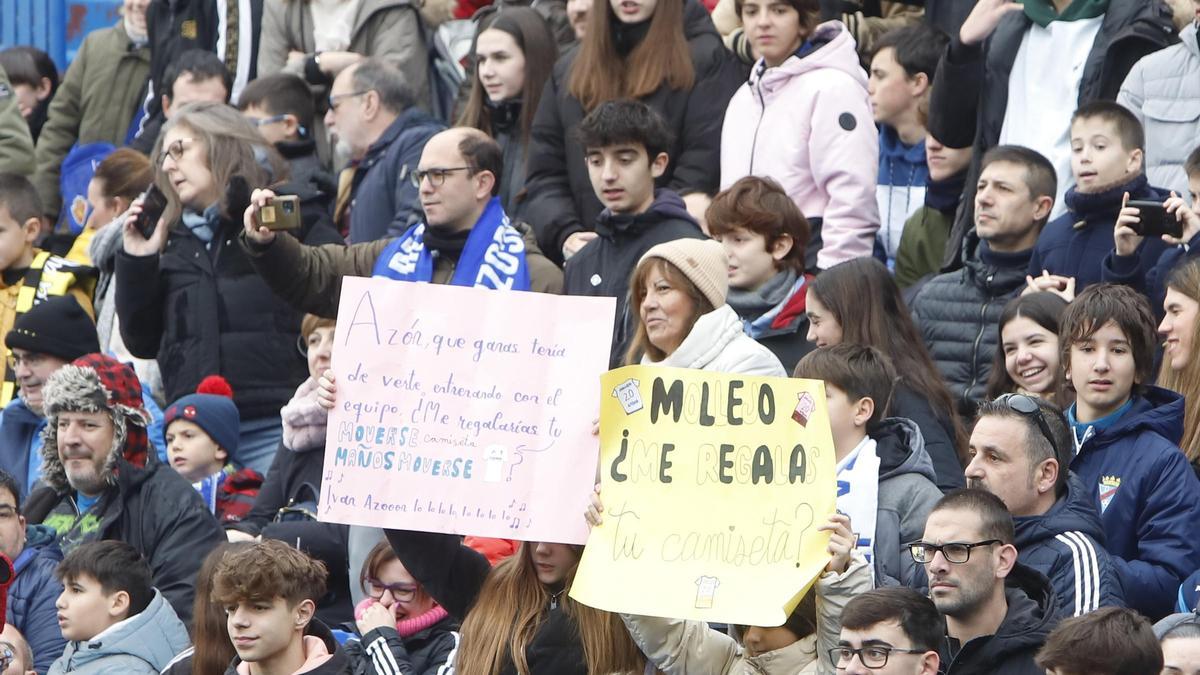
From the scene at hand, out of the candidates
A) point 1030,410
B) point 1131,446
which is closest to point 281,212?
point 1030,410

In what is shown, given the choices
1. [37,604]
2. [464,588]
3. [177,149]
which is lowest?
[37,604]

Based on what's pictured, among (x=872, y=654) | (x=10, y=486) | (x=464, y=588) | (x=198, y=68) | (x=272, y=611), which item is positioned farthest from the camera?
(x=198, y=68)

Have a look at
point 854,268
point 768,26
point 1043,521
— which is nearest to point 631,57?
point 768,26

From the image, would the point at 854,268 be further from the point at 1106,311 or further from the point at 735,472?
the point at 735,472

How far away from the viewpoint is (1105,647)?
5.68 m

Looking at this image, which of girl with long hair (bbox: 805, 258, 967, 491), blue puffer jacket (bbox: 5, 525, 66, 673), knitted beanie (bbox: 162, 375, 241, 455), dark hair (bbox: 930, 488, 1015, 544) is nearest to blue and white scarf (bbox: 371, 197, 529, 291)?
knitted beanie (bbox: 162, 375, 241, 455)

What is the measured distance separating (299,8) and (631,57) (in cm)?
327

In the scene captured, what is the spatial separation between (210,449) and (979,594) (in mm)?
4305

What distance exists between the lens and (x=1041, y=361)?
7.90 m

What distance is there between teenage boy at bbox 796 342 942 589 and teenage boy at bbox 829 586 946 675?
0.59 meters

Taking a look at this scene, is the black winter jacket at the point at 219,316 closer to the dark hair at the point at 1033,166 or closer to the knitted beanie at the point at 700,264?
the knitted beanie at the point at 700,264

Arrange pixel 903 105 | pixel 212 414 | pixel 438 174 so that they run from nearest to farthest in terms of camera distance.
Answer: pixel 438 174, pixel 212 414, pixel 903 105

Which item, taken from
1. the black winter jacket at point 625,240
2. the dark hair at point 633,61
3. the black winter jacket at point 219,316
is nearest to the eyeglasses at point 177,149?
the black winter jacket at point 219,316

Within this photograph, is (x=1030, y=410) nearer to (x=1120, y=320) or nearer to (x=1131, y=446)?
(x=1131, y=446)
